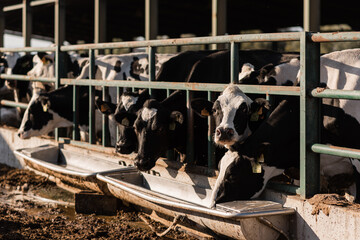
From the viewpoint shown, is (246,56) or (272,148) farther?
(246,56)

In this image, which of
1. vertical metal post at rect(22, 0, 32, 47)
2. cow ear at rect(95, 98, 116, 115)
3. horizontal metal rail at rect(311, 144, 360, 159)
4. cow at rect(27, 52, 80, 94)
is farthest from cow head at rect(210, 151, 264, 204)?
vertical metal post at rect(22, 0, 32, 47)

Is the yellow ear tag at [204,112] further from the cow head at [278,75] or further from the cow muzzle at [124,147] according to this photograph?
the cow muzzle at [124,147]

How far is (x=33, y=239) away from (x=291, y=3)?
27.8 ft

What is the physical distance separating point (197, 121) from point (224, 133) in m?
1.64

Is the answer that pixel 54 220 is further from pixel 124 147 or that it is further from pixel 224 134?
pixel 224 134

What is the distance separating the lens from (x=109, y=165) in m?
7.17

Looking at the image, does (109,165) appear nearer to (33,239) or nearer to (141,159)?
(141,159)

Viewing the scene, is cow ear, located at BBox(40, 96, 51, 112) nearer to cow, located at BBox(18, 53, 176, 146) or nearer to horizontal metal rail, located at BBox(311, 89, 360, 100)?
cow, located at BBox(18, 53, 176, 146)

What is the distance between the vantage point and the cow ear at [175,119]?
235 inches

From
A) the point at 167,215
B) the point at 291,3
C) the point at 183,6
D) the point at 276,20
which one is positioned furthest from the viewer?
the point at 276,20

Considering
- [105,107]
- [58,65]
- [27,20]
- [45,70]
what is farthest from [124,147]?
[27,20]

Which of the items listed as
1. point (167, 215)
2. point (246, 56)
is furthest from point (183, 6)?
point (167, 215)

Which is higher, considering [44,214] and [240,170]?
[240,170]

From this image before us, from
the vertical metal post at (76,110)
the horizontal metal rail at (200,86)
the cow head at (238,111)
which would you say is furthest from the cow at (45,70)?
the cow head at (238,111)
